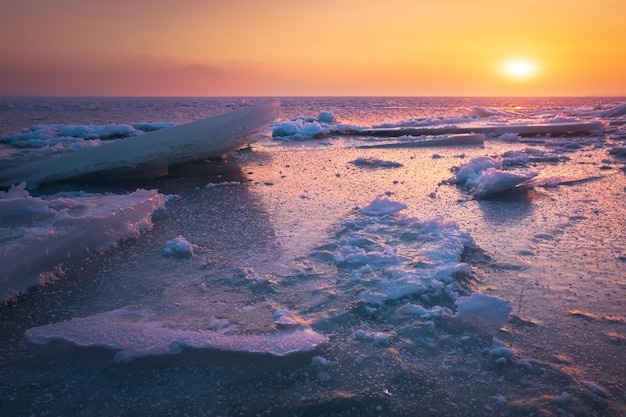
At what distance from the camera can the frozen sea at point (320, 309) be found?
4.80 feet

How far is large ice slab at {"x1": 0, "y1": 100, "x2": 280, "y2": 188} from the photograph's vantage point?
4879 mm

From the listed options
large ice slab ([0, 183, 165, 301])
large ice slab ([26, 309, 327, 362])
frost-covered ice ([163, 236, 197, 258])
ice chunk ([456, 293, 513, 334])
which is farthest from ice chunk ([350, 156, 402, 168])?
large ice slab ([26, 309, 327, 362])

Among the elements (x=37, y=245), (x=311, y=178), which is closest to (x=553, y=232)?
(x=311, y=178)

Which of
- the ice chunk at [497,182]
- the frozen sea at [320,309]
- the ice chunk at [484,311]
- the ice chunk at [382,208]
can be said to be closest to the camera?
the frozen sea at [320,309]

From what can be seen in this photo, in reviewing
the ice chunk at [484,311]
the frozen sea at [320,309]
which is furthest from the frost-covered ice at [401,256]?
the ice chunk at [484,311]

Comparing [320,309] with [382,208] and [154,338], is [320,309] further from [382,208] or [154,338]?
[382,208]

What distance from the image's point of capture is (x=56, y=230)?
8.50 ft

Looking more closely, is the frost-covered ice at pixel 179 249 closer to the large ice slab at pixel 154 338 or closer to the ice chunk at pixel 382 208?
A: the large ice slab at pixel 154 338

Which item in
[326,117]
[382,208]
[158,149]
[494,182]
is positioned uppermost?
[326,117]

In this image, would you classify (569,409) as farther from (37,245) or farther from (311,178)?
(311,178)

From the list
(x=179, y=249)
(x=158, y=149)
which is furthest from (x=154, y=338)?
(x=158, y=149)

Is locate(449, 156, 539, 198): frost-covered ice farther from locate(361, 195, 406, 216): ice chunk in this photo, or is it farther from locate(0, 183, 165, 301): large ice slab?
locate(0, 183, 165, 301): large ice slab

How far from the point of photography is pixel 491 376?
154 centimetres

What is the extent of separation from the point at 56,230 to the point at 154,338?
1.26 meters
